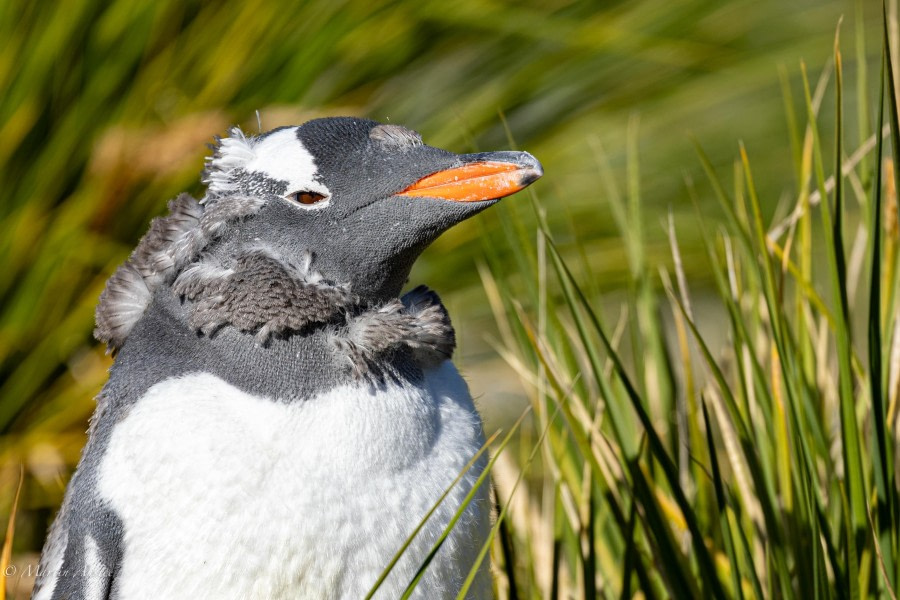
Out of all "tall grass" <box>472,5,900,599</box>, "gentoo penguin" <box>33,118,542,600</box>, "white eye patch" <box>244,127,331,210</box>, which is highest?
"white eye patch" <box>244,127,331,210</box>

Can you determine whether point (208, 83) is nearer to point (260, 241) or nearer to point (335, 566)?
point (260, 241)

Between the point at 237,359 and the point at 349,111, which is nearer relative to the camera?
the point at 237,359

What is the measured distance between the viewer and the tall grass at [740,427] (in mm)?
1109

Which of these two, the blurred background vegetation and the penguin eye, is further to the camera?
the blurred background vegetation

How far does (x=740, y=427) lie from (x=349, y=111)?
1185 mm

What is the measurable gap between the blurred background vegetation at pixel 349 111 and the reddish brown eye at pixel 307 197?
0.54 metres

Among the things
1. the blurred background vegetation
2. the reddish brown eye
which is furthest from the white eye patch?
the blurred background vegetation

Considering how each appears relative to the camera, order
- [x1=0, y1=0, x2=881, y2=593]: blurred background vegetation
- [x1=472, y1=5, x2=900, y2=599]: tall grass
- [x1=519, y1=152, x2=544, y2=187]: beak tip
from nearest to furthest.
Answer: [x1=519, y1=152, x2=544, y2=187]: beak tip
[x1=472, y1=5, x2=900, y2=599]: tall grass
[x1=0, y1=0, x2=881, y2=593]: blurred background vegetation

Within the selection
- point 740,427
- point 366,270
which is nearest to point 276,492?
point 366,270

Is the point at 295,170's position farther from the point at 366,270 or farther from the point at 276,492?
the point at 276,492

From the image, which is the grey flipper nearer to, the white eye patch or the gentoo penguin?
the gentoo penguin

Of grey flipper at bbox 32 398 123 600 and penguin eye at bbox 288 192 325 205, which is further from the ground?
penguin eye at bbox 288 192 325 205

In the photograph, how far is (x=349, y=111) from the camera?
2098 millimetres

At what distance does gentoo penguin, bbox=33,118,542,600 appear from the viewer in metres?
1.03
